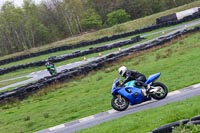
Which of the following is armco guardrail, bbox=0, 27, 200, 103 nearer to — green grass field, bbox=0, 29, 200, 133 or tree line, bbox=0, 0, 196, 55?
green grass field, bbox=0, 29, 200, 133

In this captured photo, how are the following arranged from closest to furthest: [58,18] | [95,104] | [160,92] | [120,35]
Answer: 1. [160,92]
2. [95,104]
3. [120,35]
4. [58,18]

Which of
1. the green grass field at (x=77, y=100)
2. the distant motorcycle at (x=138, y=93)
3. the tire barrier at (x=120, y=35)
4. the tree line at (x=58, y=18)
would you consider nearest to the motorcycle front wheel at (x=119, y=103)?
the distant motorcycle at (x=138, y=93)

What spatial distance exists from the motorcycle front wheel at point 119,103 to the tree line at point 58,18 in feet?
260

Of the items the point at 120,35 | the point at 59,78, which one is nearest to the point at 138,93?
the point at 59,78

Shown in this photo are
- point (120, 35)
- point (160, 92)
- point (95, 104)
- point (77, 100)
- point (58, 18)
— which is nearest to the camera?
point (160, 92)

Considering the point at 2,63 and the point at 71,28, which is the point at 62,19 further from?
the point at 2,63

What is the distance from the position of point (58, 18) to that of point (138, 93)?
97.2 metres

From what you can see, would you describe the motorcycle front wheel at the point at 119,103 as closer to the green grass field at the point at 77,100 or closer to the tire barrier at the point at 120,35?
the green grass field at the point at 77,100

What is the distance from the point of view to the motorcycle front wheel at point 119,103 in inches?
556

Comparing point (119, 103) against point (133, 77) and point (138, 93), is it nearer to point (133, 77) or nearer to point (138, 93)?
point (138, 93)

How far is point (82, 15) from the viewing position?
10219cm

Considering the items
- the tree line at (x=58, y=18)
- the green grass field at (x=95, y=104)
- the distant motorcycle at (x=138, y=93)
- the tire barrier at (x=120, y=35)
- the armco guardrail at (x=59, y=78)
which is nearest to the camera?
the green grass field at (x=95, y=104)

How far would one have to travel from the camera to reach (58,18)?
109 meters

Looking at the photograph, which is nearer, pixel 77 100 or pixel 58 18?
pixel 77 100
